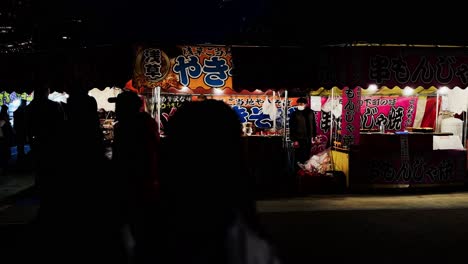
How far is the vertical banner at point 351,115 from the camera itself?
11.2 m

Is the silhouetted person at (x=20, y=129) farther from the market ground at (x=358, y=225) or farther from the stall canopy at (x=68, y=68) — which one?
the stall canopy at (x=68, y=68)

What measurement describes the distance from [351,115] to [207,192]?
33.1 ft

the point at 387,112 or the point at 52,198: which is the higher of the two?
the point at 387,112

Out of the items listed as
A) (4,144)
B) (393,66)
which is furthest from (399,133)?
(4,144)

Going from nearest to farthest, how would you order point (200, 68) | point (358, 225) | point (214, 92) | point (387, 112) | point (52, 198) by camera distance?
point (52, 198)
point (358, 225)
point (200, 68)
point (214, 92)
point (387, 112)

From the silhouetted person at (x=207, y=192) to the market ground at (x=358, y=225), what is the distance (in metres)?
3.65

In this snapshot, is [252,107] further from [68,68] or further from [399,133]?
[68,68]

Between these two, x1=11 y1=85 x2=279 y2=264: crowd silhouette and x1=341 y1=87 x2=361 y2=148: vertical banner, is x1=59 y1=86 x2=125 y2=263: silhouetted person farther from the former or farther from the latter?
x1=341 y1=87 x2=361 y2=148: vertical banner

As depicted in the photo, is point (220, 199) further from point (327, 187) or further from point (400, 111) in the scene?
point (400, 111)

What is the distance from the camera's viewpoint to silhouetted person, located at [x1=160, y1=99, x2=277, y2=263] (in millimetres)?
1697

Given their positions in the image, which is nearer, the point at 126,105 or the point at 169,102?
the point at 126,105

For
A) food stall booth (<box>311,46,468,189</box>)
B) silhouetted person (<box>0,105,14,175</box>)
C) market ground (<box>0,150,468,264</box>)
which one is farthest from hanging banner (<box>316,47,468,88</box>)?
silhouetted person (<box>0,105,14,175</box>)

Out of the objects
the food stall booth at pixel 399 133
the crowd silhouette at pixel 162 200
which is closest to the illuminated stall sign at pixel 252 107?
the food stall booth at pixel 399 133

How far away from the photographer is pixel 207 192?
1.73 meters
